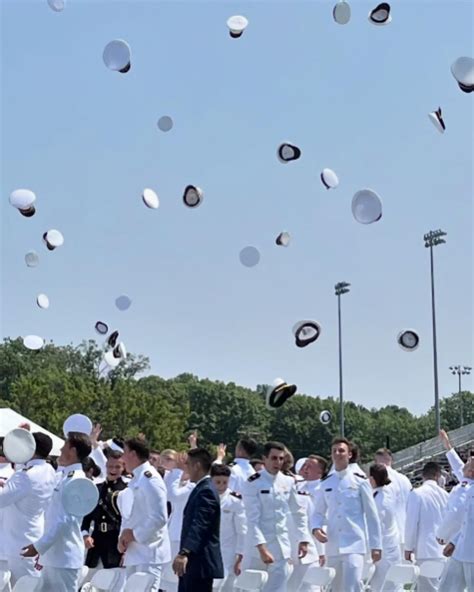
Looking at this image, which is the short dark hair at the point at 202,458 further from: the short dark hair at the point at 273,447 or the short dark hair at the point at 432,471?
the short dark hair at the point at 432,471

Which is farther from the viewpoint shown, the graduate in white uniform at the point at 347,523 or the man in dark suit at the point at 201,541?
the graduate in white uniform at the point at 347,523

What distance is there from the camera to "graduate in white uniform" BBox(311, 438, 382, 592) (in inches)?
390

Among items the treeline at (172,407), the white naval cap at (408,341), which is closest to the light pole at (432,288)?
the treeline at (172,407)

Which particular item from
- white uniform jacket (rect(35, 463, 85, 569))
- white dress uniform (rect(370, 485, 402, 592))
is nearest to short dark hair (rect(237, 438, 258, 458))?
white dress uniform (rect(370, 485, 402, 592))

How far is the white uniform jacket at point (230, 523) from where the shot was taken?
9.97 metres

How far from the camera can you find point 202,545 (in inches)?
312

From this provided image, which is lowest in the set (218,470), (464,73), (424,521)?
(424,521)

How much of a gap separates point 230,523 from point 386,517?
7.55ft

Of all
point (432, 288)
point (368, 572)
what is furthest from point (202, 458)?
point (432, 288)

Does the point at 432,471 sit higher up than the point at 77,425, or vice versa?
the point at 77,425

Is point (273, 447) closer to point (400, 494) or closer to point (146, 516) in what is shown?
point (146, 516)

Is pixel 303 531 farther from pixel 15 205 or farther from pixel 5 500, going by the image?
pixel 15 205

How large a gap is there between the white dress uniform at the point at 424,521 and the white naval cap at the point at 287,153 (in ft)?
16.1

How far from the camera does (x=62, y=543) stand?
806cm
